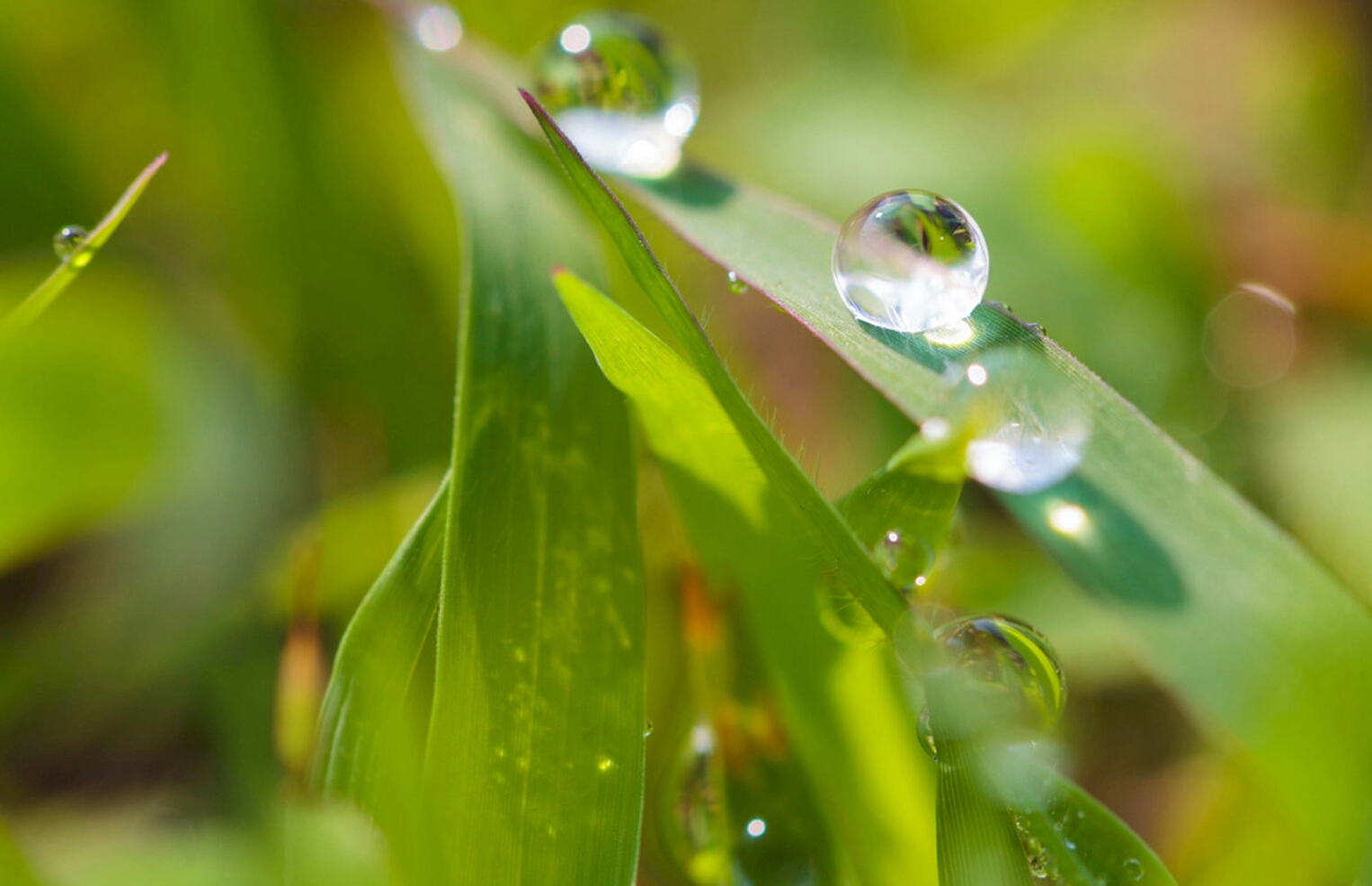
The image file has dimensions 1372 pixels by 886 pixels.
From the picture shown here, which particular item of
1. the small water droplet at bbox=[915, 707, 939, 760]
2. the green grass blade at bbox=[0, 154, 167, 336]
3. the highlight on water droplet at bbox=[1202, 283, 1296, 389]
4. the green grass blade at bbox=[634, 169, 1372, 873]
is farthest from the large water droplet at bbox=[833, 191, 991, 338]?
the highlight on water droplet at bbox=[1202, 283, 1296, 389]

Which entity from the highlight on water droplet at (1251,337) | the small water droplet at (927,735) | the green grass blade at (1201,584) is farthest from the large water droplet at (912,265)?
the highlight on water droplet at (1251,337)

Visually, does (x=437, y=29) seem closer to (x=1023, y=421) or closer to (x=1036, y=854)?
(x=1023, y=421)

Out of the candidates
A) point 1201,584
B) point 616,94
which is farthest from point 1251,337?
point 616,94

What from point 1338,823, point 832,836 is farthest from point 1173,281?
point 832,836

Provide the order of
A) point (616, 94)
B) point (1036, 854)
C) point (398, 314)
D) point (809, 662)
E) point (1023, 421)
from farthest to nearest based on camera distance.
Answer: point (398, 314), point (616, 94), point (809, 662), point (1023, 421), point (1036, 854)

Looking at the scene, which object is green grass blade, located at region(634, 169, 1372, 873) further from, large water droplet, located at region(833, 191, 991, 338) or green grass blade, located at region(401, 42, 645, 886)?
green grass blade, located at region(401, 42, 645, 886)

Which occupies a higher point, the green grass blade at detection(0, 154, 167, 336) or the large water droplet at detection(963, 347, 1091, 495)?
the green grass blade at detection(0, 154, 167, 336)
